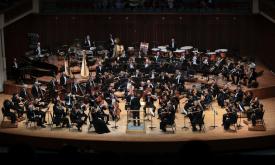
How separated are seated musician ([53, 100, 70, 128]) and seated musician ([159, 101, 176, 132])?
2.77 metres

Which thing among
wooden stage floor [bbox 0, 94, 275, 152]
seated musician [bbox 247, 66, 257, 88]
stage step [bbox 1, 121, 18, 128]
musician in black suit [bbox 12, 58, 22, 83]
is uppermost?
musician in black suit [bbox 12, 58, 22, 83]

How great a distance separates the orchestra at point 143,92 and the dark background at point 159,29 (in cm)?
255

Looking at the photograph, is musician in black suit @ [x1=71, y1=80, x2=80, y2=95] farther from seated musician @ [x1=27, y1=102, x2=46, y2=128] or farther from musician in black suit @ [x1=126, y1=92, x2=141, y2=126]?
musician in black suit @ [x1=126, y1=92, x2=141, y2=126]

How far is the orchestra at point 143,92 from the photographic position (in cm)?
1406

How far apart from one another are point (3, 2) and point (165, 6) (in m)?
7.02

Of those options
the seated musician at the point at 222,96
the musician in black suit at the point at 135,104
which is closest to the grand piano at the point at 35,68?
the musician in black suit at the point at 135,104

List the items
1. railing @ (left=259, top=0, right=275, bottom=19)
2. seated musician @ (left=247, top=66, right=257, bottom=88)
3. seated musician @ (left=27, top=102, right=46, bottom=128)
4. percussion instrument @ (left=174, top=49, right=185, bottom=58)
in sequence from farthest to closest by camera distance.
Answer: percussion instrument @ (left=174, top=49, right=185, bottom=58), railing @ (left=259, top=0, right=275, bottom=19), seated musician @ (left=247, top=66, right=257, bottom=88), seated musician @ (left=27, top=102, right=46, bottom=128)

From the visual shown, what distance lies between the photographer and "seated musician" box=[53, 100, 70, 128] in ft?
46.2

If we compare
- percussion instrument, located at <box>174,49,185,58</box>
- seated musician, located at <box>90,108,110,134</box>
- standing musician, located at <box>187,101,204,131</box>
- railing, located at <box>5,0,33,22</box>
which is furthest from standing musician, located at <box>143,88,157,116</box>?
railing, located at <box>5,0,33,22</box>

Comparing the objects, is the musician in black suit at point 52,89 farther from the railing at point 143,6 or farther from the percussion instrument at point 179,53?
the railing at point 143,6

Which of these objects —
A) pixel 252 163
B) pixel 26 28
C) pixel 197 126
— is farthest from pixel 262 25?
pixel 252 163

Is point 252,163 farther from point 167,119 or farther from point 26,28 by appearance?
point 26,28

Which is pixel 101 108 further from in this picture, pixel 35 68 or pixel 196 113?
pixel 35 68

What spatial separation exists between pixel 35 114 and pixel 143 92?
323 cm
